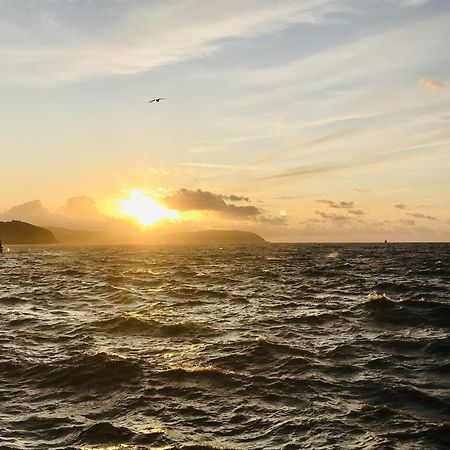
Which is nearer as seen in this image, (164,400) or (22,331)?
(164,400)

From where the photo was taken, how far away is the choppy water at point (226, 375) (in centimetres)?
1224

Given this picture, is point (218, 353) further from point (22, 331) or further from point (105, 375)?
point (22, 331)

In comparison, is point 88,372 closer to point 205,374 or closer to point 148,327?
point 205,374

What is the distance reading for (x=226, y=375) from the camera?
17062mm

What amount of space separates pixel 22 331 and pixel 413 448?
65.5ft

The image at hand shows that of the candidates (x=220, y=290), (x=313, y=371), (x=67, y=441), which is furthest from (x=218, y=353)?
(x=220, y=290)

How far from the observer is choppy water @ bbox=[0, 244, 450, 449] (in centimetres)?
1224

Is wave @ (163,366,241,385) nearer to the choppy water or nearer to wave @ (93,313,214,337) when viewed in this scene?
the choppy water

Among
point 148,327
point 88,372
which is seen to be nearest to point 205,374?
point 88,372

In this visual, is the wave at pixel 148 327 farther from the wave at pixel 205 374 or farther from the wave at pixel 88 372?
the wave at pixel 205 374

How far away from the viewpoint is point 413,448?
11.3 meters

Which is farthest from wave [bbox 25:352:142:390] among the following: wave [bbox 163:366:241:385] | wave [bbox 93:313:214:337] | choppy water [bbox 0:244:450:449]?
wave [bbox 93:313:214:337]

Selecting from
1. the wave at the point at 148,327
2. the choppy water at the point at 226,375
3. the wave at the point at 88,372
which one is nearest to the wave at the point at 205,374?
the choppy water at the point at 226,375

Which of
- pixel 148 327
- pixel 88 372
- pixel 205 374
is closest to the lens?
pixel 205 374
